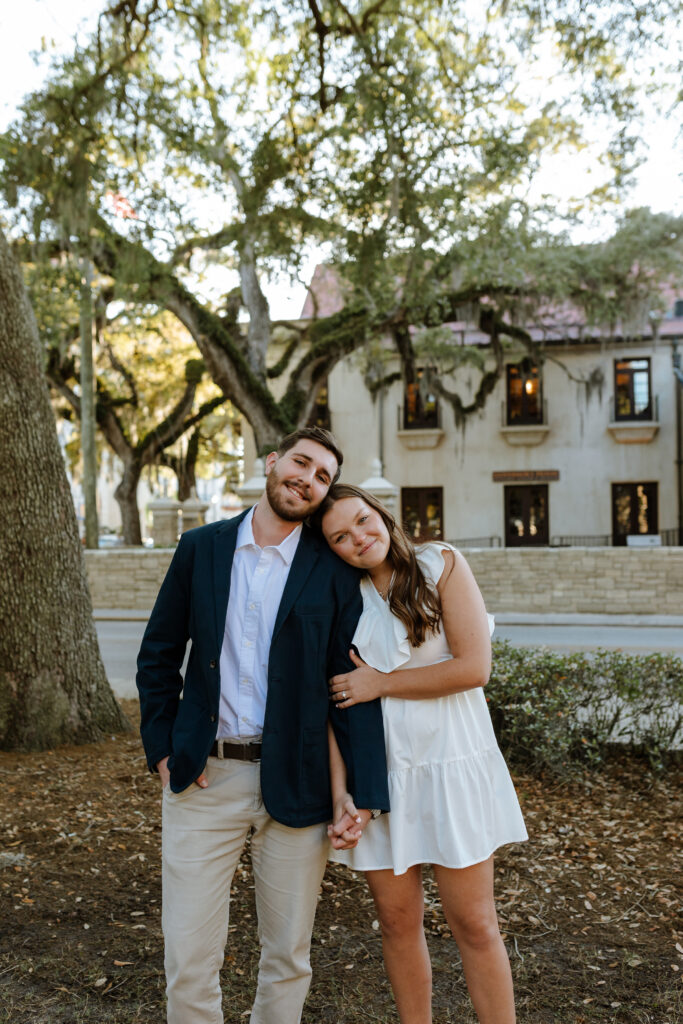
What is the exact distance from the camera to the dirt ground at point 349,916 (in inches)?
119

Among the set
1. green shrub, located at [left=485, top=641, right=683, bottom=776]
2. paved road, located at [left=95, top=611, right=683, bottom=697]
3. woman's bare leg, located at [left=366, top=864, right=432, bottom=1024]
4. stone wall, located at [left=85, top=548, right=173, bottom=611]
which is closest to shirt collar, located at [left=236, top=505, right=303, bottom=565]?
woman's bare leg, located at [left=366, top=864, right=432, bottom=1024]

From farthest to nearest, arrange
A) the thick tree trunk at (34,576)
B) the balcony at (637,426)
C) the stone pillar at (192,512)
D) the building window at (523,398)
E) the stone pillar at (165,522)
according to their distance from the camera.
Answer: the building window at (523,398) < the balcony at (637,426) < the stone pillar at (165,522) < the stone pillar at (192,512) < the thick tree trunk at (34,576)

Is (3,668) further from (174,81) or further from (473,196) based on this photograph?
(473,196)

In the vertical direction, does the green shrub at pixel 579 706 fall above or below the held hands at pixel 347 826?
below

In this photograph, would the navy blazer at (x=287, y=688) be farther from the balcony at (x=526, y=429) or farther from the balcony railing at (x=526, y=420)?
the balcony railing at (x=526, y=420)

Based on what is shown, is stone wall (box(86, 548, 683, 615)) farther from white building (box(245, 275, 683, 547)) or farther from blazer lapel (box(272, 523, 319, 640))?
blazer lapel (box(272, 523, 319, 640))

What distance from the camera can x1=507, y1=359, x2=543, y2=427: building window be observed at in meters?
27.4

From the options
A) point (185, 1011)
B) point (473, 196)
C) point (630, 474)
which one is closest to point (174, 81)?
point (473, 196)

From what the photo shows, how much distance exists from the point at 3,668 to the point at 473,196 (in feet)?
35.4

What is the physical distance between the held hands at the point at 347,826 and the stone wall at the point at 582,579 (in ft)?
44.5

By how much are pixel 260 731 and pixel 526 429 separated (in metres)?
25.6

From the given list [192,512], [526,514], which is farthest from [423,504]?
[192,512]

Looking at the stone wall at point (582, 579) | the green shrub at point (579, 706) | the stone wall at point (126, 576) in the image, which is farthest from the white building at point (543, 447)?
the green shrub at point (579, 706)

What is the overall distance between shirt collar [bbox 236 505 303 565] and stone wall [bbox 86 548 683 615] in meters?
13.4
